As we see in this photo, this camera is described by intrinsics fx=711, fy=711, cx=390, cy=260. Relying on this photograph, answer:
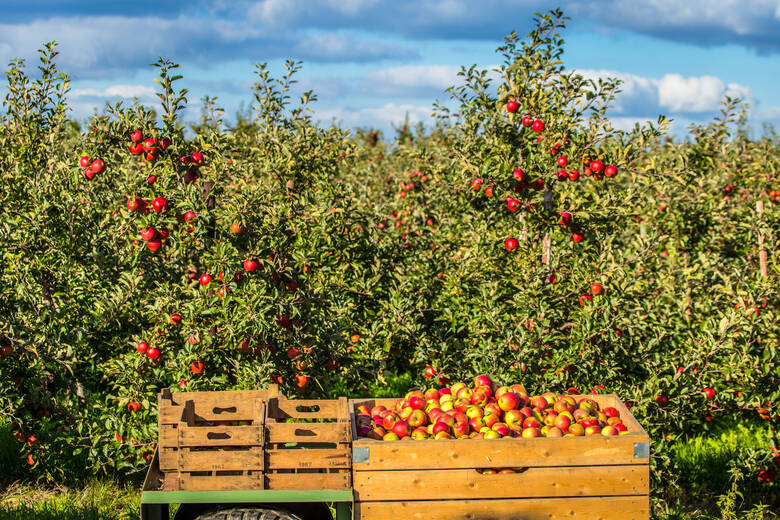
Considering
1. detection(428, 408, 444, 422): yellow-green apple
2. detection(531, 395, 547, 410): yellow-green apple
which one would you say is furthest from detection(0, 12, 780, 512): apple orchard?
detection(428, 408, 444, 422): yellow-green apple

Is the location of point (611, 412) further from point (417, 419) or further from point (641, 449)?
point (417, 419)

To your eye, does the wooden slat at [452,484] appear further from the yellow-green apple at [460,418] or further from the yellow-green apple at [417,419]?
the yellow-green apple at [417,419]

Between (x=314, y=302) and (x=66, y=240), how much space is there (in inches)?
67.5

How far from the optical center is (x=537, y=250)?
5.07 metres

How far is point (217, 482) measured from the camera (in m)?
3.21

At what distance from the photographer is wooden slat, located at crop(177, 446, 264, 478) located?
3.21m

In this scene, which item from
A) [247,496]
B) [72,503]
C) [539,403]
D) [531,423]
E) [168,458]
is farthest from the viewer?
[72,503]

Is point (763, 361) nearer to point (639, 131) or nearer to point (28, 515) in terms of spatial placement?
point (639, 131)

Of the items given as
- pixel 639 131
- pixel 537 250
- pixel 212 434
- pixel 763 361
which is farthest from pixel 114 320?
pixel 763 361

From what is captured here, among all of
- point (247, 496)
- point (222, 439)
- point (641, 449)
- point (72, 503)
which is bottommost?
point (72, 503)

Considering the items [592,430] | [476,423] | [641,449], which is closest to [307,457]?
[476,423]

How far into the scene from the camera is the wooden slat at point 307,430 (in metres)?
3.29

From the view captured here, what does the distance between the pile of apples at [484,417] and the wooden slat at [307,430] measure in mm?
228

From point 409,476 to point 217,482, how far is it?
87 cm
